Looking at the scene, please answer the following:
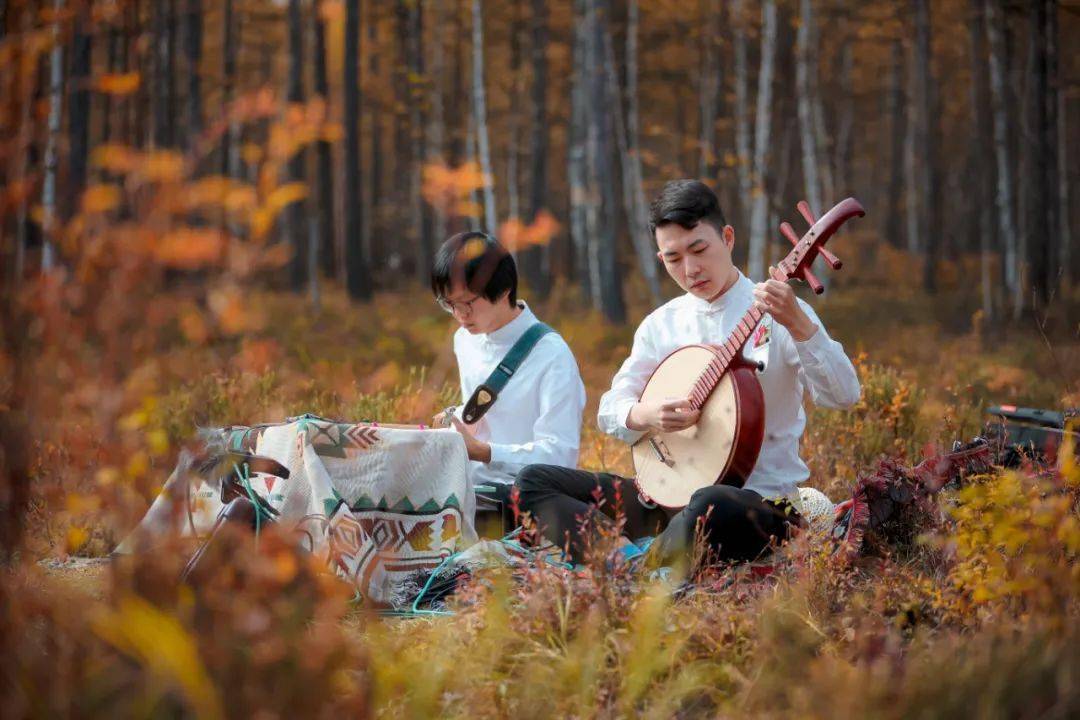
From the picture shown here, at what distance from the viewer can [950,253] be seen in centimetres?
2961

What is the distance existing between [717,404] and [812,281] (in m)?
0.66

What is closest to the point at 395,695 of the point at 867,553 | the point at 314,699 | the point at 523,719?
the point at 523,719

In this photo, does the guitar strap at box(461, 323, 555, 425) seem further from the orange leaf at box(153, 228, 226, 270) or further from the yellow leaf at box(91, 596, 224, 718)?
the orange leaf at box(153, 228, 226, 270)

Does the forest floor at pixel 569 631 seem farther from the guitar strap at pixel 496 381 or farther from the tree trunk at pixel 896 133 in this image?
the tree trunk at pixel 896 133

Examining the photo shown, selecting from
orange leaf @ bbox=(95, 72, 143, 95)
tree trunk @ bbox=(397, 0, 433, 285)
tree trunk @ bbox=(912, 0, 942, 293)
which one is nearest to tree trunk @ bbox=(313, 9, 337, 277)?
tree trunk @ bbox=(397, 0, 433, 285)

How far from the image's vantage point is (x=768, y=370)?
4.11m

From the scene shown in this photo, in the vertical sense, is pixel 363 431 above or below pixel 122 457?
below

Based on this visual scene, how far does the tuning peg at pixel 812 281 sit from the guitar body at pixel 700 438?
402 mm

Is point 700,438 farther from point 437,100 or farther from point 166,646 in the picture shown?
point 437,100

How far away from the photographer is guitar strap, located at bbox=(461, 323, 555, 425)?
4488 mm

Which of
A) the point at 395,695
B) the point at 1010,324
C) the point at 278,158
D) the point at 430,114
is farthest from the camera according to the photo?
the point at 430,114

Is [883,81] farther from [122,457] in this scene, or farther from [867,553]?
[122,457]

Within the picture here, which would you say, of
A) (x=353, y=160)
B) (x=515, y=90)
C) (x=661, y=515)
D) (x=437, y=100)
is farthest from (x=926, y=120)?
(x=661, y=515)

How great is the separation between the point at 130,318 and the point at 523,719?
4.25ft
